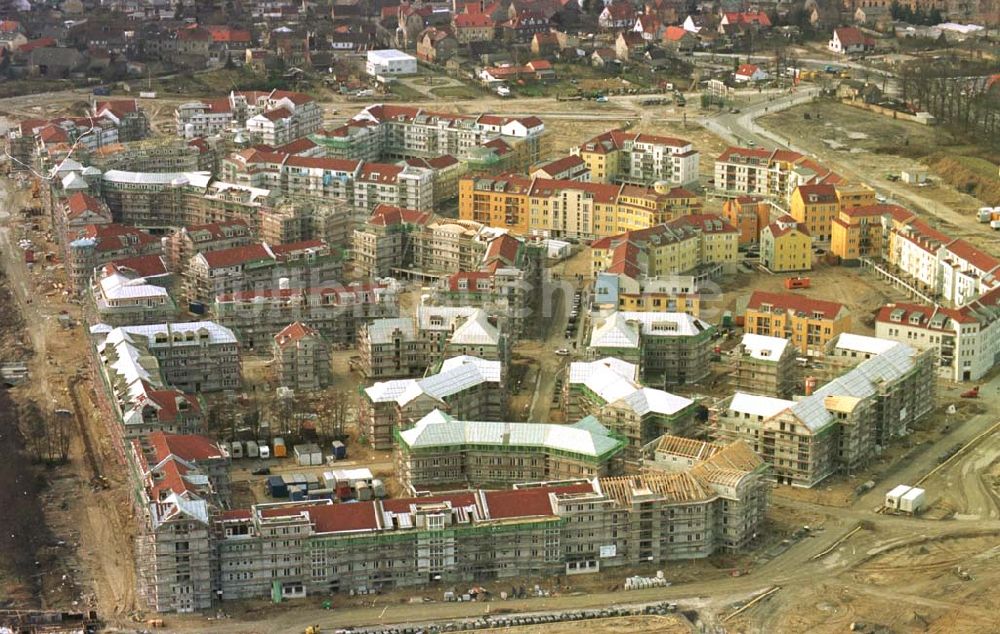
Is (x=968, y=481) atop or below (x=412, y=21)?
below

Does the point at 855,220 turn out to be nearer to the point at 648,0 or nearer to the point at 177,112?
the point at 177,112

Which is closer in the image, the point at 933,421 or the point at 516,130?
the point at 933,421

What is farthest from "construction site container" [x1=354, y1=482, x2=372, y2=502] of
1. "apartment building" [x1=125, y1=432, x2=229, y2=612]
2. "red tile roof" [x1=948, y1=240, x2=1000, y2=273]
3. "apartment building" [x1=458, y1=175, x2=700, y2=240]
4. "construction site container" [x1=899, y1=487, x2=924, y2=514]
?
"apartment building" [x1=458, y1=175, x2=700, y2=240]

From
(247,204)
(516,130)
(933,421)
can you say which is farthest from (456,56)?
(933,421)

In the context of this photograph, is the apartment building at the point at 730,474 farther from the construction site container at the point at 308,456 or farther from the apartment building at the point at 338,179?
the apartment building at the point at 338,179

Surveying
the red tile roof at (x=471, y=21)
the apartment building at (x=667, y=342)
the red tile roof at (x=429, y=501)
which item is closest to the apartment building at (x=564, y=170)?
the apartment building at (x=667, y=342)

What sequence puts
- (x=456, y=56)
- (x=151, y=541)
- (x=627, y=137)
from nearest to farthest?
(x=151, y=541), (x=627, y=137), (x=456, y=56)

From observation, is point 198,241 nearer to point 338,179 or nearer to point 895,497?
point 338,179

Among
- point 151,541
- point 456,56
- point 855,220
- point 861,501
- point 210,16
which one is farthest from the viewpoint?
point 210,16
